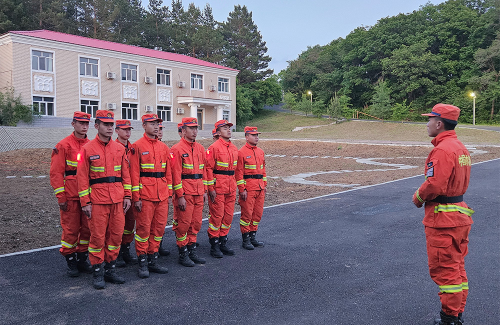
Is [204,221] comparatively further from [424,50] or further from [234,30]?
[234,30]

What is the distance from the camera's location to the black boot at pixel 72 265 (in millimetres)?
5357

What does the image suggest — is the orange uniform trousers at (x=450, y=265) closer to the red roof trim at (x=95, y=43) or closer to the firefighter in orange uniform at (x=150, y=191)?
the firefighter in orange uniform at (x=150, y=191)

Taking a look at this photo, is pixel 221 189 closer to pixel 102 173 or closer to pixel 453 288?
pixel 102 173

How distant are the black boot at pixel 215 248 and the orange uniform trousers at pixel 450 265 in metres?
3.31

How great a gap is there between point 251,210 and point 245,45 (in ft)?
219

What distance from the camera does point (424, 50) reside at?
186ft

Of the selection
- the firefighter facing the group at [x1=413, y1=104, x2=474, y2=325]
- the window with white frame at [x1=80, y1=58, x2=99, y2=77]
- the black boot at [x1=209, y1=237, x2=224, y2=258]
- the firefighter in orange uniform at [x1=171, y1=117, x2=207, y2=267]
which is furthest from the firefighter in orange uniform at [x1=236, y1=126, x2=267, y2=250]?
the window with white frame at [x1=80, y1=58, x2=99, y2=77]

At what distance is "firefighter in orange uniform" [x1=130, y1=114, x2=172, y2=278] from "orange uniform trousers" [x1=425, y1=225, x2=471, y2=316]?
3.51 metres

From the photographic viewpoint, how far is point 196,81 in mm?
43406

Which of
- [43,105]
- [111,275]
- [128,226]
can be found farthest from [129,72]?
[111,275]

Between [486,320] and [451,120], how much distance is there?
2.14 m

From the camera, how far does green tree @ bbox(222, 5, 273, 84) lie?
68137mm

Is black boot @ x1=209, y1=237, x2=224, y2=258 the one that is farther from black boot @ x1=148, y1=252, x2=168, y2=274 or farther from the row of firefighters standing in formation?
black boot @ x1=148, y1=252, x2=168, y2=274

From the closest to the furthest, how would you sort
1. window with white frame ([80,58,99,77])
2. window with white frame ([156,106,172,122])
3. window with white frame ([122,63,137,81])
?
Answer: window with white frame ([80,58,99,77]) → window with white frame ([122,63,137,81]) → window with white frame ([156,106,172,122])
